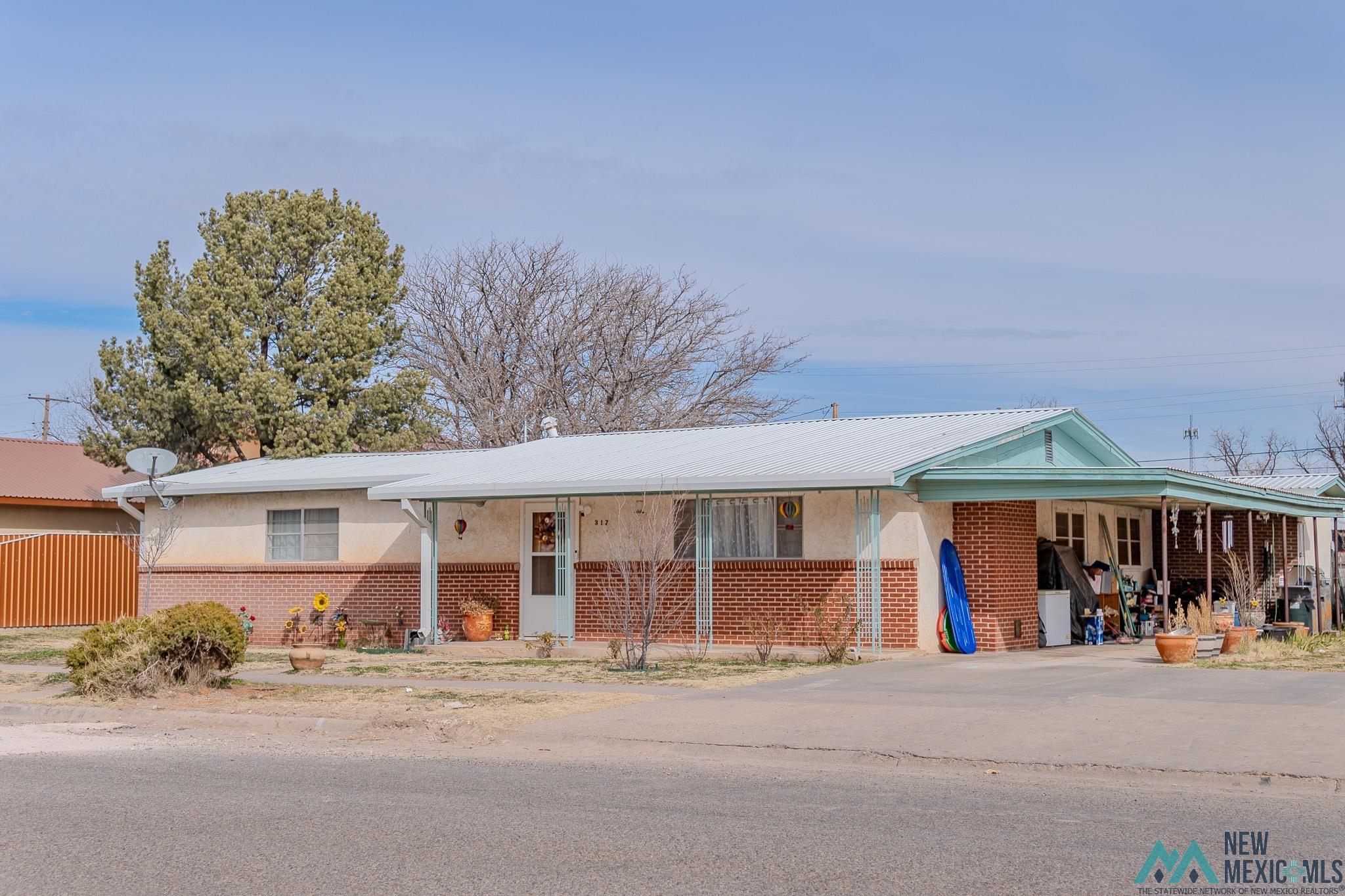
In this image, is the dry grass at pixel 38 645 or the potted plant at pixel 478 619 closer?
the dry grass at pixel 38 645

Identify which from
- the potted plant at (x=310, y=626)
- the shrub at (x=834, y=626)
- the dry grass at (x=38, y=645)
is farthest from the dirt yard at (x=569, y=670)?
the potted plant at (x=310, y=626)

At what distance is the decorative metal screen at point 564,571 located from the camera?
21.1 metres

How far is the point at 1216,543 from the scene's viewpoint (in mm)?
26844

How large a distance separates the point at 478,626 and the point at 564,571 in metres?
1.63

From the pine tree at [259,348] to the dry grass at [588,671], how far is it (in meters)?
13.7

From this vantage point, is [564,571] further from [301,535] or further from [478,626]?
[301,535]

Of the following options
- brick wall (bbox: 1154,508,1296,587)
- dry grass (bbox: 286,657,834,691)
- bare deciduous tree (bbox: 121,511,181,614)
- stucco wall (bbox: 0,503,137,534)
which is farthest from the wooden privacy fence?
brick wall (bbox: 1154,508,1296,587)

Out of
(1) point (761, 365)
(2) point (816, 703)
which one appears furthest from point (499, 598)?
(1) point (761, 365)

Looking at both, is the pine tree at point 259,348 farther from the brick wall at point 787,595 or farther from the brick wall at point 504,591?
the brick wall at point 787,595

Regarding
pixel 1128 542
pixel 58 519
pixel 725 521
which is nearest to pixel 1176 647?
pixel 725 521

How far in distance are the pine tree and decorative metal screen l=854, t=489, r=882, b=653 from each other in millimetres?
16560

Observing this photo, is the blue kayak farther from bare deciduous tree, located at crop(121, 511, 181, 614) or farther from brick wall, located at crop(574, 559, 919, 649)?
bare deciduous tree, located at crop(121, 511, 181, 614)

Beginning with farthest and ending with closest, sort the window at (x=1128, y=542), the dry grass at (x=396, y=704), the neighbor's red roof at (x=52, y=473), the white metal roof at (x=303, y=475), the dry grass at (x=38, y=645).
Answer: the neighbor's red roof at (x=52, y=473), the window at (x=1128, y=542), the white metal roof at (x=303, y=475), the dry grass at (x=38, y=645), the dry grass at (x=396, y=704)

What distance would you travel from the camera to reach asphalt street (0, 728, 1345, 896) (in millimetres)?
6586
